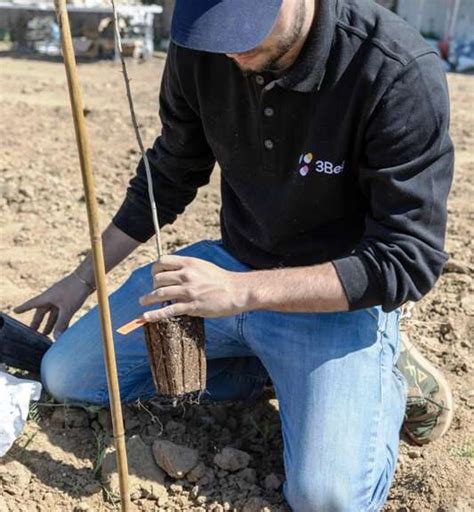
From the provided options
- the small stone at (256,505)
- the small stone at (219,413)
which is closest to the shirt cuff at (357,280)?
the small stone at (256,505)

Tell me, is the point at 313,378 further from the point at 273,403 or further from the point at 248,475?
the point at 273,403

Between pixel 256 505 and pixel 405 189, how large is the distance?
1.00 m

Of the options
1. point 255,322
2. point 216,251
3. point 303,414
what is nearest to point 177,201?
point 216,251

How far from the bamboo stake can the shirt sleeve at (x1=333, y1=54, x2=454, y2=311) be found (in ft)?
2.06

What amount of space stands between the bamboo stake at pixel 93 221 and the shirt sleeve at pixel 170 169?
86cm

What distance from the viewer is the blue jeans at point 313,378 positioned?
7.71 feet

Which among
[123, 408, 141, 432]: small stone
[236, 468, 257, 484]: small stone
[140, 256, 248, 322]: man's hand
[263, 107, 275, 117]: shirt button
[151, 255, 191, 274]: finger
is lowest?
[123, 408, 141, 432]: small stone

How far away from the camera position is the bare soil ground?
251 centimetres

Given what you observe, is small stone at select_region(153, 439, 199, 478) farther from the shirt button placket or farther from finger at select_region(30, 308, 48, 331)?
the shirt button placket

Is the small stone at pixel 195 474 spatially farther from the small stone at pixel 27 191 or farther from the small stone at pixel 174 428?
the small stone at pixel 27 191

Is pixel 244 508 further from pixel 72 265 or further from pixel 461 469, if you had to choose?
pixel 72 265

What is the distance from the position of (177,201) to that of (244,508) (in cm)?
104

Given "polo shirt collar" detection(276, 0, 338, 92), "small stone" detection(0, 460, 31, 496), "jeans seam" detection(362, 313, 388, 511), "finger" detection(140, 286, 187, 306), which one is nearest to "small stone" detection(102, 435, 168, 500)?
"small stone" detection(0, 460, 31, 496)

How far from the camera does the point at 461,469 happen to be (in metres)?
2.58
